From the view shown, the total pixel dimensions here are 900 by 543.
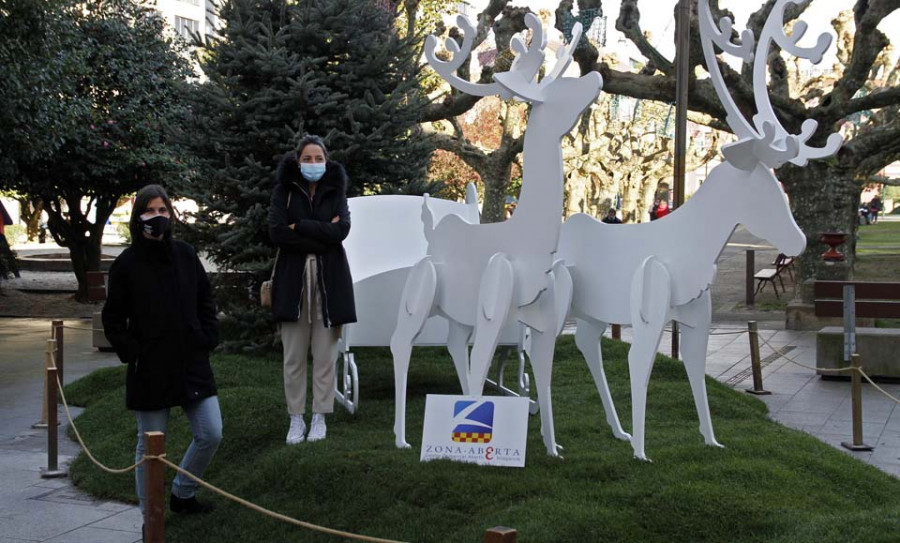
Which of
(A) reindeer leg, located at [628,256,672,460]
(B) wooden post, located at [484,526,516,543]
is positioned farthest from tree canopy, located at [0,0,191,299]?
(B) wooden post, located at [484,526,516,543]

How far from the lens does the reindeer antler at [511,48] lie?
6102 millimetres

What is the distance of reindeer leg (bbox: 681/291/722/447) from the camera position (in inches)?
252

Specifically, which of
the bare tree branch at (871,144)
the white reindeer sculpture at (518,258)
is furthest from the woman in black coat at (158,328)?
the bare tree branch at (871,144)

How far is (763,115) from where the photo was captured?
6355mm

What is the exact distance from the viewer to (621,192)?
43.1m

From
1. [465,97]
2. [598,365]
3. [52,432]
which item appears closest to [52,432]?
[52,432]

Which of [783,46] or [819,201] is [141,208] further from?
[819,201]

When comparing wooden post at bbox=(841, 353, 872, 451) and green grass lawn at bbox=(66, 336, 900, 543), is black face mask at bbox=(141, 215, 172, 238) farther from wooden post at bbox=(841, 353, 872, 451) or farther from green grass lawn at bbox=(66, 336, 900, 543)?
wooden post at bbox=(841, 353, 872, 451)

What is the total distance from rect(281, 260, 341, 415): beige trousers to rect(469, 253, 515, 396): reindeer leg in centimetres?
114

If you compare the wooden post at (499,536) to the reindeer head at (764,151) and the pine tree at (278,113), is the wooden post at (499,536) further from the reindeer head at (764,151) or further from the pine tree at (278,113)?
the pine tree at (278,113)

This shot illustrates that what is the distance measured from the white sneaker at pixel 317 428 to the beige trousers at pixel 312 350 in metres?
0.08

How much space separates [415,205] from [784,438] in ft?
13.0

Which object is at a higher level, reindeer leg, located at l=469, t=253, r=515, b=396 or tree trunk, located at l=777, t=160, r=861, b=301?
tree trunk, located at l=777, t=160, r=861, b=301

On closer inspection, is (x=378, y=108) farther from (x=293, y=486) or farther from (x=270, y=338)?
(x=293, y=486)
